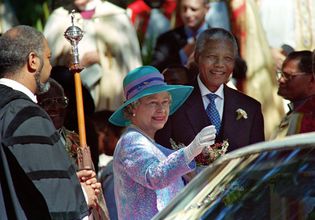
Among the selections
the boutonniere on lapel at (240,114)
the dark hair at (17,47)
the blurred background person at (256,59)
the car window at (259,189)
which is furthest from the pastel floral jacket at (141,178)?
the blurred background person at (256,59)

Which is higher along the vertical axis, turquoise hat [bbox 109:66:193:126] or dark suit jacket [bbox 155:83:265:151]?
turquoise hat [bbox 109:66:193:126]

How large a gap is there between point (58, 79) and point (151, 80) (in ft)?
9.37

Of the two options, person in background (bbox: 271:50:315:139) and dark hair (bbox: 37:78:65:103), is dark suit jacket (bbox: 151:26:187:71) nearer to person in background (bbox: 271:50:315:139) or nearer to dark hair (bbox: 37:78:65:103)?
person in background (bbox: 271:50:315:139)

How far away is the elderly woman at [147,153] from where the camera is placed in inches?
295

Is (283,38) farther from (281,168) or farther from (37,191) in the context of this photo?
(281,168)

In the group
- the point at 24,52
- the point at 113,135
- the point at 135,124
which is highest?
the point at 24,52

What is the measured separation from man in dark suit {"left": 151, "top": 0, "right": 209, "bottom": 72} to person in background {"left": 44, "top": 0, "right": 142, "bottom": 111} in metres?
0.28

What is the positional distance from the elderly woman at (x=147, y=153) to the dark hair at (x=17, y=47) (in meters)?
0.72

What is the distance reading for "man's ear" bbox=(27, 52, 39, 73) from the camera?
7853mm

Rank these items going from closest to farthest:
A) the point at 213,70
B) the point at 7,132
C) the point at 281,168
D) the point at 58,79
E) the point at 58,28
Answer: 1. the point at 281,168
2. the point at 7,132
3. the point at 213,70
4. the point at 58,79
5. the point at 58,28

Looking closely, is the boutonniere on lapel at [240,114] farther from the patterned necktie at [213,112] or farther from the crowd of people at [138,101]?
the patterned necktie at [213,112]

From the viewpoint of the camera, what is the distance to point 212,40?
31.1 ft

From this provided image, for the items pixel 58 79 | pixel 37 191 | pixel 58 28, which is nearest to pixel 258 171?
pixel 37 191

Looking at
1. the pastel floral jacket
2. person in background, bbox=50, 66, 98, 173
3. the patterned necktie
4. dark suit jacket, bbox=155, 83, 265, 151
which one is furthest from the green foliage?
the pastel floral jacket
